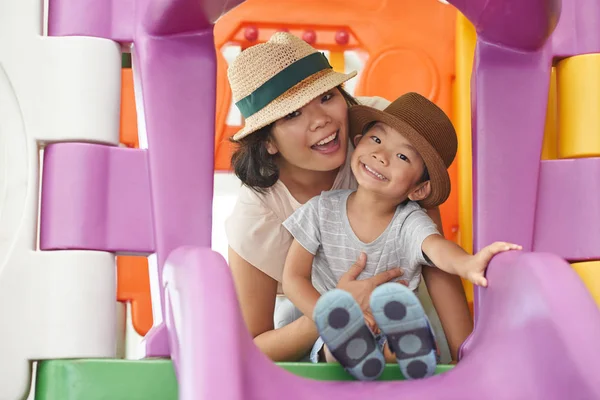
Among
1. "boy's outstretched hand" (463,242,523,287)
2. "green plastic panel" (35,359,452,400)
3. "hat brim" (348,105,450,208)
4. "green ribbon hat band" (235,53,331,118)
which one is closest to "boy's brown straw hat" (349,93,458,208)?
"hat brim" (348,105,450,208)

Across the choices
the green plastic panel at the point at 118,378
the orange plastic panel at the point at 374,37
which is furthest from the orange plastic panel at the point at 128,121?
the green plastic panel at the point at 118,378

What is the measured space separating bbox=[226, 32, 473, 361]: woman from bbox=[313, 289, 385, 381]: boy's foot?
0.23m

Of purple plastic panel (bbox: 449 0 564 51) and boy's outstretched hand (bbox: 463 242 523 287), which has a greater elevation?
purple plastic panel (bbox: 449 0 564 51)

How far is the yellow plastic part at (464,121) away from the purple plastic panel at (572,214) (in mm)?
263

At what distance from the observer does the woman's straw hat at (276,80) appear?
1.10 metres

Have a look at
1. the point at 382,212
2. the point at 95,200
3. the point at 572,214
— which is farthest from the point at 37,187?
the point at 572,214

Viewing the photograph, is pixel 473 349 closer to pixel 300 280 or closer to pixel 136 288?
pixel 300 280

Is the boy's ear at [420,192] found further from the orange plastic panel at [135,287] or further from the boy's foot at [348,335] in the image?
the orange plastic panel at [135,287]

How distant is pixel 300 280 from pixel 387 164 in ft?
0.62

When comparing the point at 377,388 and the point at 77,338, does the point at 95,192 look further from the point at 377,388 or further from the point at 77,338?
the point at 377,388

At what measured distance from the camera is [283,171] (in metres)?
1.21

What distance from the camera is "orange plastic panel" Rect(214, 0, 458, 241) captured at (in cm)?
131

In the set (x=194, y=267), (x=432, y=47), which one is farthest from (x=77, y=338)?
(x=432, y=47)

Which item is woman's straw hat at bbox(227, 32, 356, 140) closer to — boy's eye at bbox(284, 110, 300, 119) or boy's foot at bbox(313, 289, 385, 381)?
boy's eye at bbox(284, 110, 300, 119)
